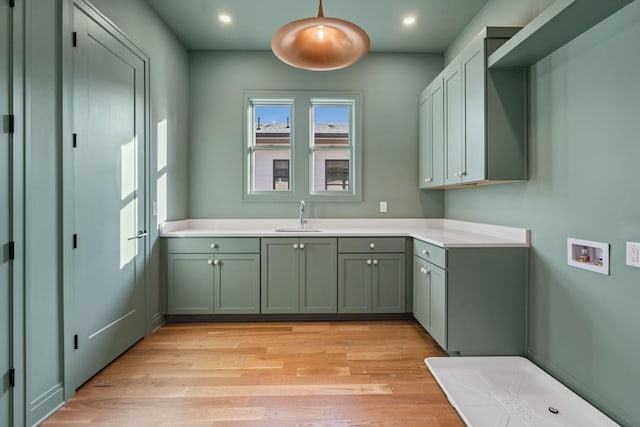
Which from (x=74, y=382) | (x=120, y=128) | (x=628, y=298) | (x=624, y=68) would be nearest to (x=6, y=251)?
(x=74, y=382)

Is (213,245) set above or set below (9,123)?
below

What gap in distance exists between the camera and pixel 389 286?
10.1 ft

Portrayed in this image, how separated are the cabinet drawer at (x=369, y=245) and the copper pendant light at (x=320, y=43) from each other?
159cm

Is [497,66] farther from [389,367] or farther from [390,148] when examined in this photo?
[389,367]

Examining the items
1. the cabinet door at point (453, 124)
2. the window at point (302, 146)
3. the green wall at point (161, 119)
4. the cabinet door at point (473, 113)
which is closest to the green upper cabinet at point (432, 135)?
the cabinet door at point (453, 124)

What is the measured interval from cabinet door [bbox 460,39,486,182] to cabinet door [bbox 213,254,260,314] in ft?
6.72

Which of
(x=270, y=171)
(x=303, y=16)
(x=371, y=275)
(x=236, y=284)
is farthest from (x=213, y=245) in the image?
(x=303, y=16)

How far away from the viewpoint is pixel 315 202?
3668 mm

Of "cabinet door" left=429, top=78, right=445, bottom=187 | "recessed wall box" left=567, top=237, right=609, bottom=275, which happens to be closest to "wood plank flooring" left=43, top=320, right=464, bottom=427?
"recessed wall box" left=567, top=237, right=609, bottom=275

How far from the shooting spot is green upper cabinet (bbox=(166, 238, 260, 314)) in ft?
9.91

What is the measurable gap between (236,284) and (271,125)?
1902 millimetres

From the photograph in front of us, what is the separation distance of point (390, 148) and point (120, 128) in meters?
2.68

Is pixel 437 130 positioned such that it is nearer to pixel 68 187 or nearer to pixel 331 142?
pixel 331 142

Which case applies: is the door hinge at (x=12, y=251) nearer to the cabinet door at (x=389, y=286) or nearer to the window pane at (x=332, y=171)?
the cabinet door at (x=389, y=286)
